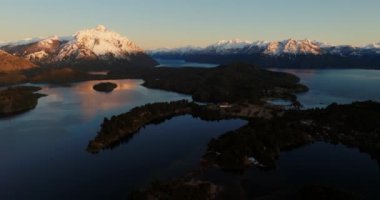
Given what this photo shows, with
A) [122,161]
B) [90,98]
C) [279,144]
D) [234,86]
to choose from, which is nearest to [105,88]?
[90,98]

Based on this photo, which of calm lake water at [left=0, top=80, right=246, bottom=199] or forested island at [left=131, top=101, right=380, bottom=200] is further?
calm lake water at [left=0, top=80, right=246, bottom=199]

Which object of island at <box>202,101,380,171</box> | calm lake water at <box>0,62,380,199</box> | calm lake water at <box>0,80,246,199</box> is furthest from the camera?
island at <box>202,101,380,171</box>

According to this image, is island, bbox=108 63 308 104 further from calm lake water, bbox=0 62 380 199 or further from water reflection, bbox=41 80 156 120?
calm lake water, bbox=0 62 380 199

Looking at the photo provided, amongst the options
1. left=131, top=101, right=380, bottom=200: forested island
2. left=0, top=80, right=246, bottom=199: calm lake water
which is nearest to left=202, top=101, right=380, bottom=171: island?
left=131, top=101, right=380, bottom=200: forested island

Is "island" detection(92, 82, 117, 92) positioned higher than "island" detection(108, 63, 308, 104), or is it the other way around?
"island" detection(108, 63, 308, 104)

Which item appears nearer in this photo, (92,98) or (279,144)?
(279,144)

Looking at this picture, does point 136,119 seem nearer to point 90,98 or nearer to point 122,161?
point 122,161

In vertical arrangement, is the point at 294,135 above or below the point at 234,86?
above

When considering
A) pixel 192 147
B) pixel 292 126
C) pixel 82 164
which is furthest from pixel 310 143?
pixel 82 164
